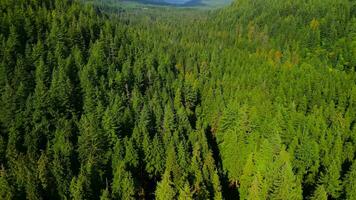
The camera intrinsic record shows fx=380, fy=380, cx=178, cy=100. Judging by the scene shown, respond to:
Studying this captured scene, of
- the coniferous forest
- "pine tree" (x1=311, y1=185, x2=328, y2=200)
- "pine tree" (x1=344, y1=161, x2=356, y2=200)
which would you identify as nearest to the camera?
"pine tree" (x1=311, y1=185, x2=328, y2=200)

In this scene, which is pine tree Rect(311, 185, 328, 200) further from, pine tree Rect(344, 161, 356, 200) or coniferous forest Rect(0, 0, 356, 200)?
pine tree Rect(344, 161, 356, 200)

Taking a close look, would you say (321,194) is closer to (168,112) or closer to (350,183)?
(350,183)

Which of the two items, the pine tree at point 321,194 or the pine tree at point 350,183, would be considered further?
the pine tree at point 350,183

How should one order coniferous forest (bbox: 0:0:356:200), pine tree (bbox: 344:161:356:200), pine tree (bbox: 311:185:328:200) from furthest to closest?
pine tree (bbox: 344:161:356:200), coniferous forest (bbox: 0:0:356:200), pine tree (bbox: 311:185:328:200)

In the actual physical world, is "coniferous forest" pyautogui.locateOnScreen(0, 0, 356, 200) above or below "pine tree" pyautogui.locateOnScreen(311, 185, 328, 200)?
below

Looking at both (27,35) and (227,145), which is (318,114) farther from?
(27,35)

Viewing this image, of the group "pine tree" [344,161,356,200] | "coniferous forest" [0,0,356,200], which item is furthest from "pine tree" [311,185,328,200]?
"pine tree" [344,161,356,200]

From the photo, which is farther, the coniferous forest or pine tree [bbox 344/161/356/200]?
pine tree [bbox 344/161/356/200]

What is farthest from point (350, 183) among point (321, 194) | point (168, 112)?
point (168, 112)

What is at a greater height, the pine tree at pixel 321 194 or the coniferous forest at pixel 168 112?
the pine tree at pixel 321 194

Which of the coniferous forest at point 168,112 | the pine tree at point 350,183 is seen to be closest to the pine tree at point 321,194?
the coniferous forest at point 168,112

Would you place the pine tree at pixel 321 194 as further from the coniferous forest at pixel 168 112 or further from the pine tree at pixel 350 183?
the pine tree at pixel 350 183
